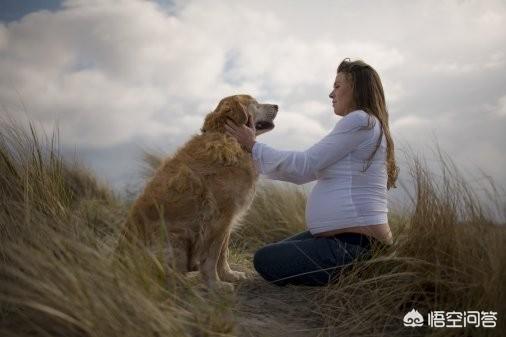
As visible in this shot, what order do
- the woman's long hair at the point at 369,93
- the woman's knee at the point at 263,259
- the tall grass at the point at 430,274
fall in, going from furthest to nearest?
the woman's knee at the point at 263,259 < the woman's long hair at the point at 369,93 < the tall grass at the point at 430,274

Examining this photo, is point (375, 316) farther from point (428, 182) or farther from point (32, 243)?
point (32, 243)

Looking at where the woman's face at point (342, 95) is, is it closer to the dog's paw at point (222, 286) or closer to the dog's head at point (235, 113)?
the dog's head at point (235, 113)

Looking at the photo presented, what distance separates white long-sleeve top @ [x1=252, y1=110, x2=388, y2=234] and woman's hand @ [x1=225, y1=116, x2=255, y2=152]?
0.24 meters

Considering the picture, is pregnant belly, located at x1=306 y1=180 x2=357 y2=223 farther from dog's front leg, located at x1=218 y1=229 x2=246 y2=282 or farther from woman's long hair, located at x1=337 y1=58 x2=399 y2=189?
dog's front leg, located at x1=218 y1=229 x2=246 y2=282

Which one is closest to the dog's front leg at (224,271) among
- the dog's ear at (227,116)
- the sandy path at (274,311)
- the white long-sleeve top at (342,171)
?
the sandy path at (274,311)

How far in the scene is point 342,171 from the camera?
12.4 feet

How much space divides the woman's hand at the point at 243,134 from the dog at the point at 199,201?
0.05m

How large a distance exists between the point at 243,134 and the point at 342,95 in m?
0.92

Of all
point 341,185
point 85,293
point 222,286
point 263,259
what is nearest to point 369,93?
point 341,185

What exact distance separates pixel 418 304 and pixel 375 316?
303 mm

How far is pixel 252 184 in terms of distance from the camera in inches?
163

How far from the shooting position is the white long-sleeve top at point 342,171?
3.70m

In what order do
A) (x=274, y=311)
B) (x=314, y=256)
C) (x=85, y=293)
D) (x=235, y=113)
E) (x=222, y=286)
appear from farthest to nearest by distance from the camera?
(x=235, y=113)
(x=222, y=286)
(x=314, y=256)
(x=274, y=311)
(x=85, y=293)

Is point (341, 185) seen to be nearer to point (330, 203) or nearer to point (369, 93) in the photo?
point (330, 203)
